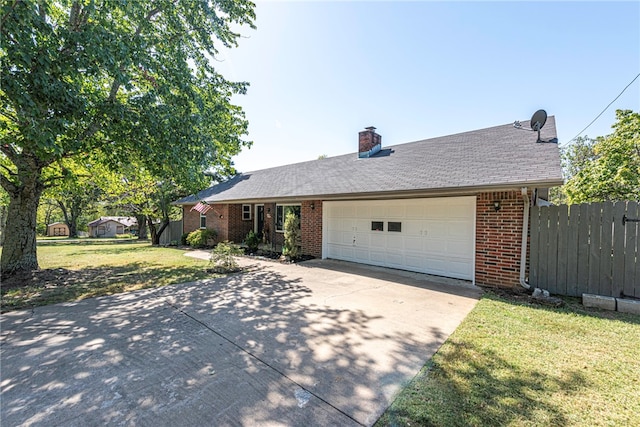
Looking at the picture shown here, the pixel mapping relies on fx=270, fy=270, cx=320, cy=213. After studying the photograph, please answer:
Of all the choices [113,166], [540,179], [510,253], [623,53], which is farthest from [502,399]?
[623,53]

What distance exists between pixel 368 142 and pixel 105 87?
963cm

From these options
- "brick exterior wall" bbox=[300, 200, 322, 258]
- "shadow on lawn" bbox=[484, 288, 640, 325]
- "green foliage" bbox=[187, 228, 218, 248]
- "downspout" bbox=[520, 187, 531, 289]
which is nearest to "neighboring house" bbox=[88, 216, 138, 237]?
A: "green foliage" bbox=[187, 228, 218, 248]

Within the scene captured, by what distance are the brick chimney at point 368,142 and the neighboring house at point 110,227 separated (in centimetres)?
5086

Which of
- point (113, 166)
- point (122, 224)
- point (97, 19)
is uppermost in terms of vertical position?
point (97, 19)

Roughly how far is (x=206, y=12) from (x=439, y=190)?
7990 millimetres

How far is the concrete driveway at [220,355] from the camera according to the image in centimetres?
233

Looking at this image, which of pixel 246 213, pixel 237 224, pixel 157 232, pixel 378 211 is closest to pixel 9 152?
pixel 237 224

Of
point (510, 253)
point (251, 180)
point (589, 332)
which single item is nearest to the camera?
point (589, 332)

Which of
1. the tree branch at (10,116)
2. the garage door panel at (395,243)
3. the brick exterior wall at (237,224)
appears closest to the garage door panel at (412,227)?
the garage door panel at (395,243)

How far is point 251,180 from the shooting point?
15.9m

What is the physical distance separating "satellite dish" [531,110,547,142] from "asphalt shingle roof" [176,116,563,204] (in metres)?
0.25

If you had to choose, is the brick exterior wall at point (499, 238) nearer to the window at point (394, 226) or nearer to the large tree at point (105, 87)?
the window at point (394, 226)

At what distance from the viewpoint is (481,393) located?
2.54 metres

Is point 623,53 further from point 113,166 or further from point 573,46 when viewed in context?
point 113,166
